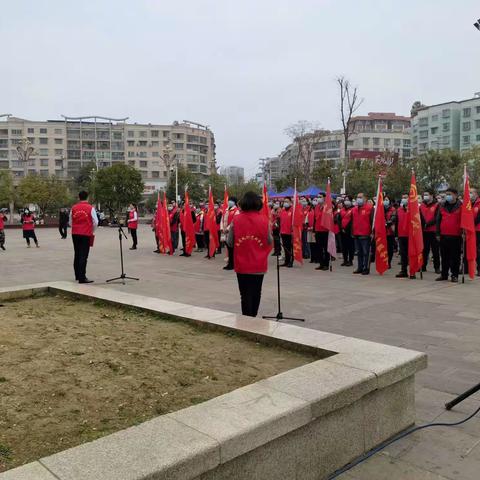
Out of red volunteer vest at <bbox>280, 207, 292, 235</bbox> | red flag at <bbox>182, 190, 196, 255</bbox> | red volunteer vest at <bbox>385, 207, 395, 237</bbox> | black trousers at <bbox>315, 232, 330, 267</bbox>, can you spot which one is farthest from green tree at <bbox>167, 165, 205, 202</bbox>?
red volunteer vest at <bbox>385, 207, 395, 237</bbox>

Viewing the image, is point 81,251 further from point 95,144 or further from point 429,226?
point 95,144

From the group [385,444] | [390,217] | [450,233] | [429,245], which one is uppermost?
[390,217]

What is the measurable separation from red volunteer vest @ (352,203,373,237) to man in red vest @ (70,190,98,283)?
20.2ft

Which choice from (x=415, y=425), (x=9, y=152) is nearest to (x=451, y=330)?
(x=415, y=425)

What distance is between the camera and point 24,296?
7.14 metres

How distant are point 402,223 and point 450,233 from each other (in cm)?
130

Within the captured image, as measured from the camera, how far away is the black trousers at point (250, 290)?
6.35 metres

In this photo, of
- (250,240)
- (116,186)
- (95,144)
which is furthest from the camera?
(95,144)

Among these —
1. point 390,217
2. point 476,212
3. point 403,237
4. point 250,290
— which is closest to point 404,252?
point 403,237

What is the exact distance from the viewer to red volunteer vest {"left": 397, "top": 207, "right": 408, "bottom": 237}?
39.8ft

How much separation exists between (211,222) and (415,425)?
1314 cm

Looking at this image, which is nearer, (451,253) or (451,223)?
(451,223)

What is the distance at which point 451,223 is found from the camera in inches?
437

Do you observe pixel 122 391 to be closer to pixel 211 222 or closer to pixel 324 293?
pixel 324 293
